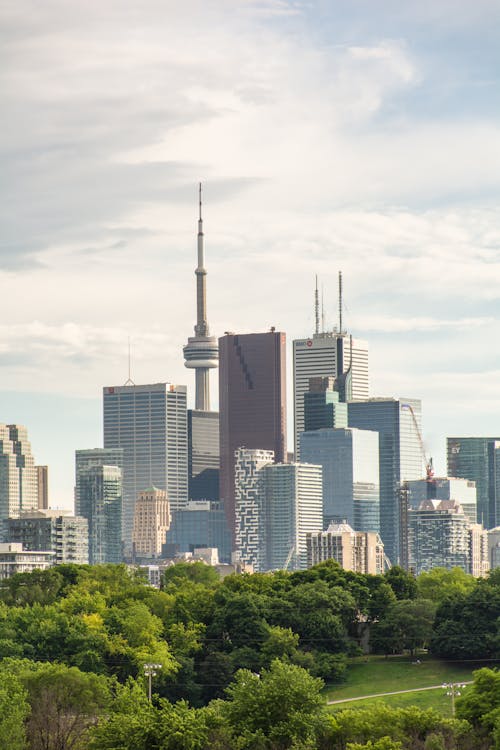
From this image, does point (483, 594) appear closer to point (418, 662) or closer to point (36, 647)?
point (418, 662)

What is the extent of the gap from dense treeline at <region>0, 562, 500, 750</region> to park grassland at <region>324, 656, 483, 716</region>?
179 cm

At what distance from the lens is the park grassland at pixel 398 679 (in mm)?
157875

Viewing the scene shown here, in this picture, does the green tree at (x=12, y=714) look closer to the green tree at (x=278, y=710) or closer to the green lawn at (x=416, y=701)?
the green tree at (x=278, y=710)

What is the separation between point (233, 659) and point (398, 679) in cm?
1632

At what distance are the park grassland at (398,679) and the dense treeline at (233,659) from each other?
1792 mm

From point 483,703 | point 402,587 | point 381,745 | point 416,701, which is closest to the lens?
point 381,745

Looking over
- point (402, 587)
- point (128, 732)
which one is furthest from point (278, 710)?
point (402, 587)

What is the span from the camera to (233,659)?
17038 cm

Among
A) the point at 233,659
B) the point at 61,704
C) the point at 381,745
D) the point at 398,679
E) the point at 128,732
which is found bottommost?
the point at 398,679

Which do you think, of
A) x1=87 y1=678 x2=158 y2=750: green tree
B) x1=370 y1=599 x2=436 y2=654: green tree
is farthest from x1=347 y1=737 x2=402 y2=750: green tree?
x1=370 y1=599 x2=436 y2=654: green tree

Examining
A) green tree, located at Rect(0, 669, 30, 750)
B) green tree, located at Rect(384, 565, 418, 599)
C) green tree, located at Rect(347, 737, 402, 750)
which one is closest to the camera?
green tree, located at Rect(347, 737, 402, 750)

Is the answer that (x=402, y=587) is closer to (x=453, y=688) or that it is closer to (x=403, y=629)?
(x=403, y=629)

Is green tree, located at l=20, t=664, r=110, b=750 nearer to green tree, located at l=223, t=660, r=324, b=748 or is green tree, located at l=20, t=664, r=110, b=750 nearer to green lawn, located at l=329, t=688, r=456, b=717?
green tree, located at l=223, t=660, r=324, b=748

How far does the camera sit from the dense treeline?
117062mm
